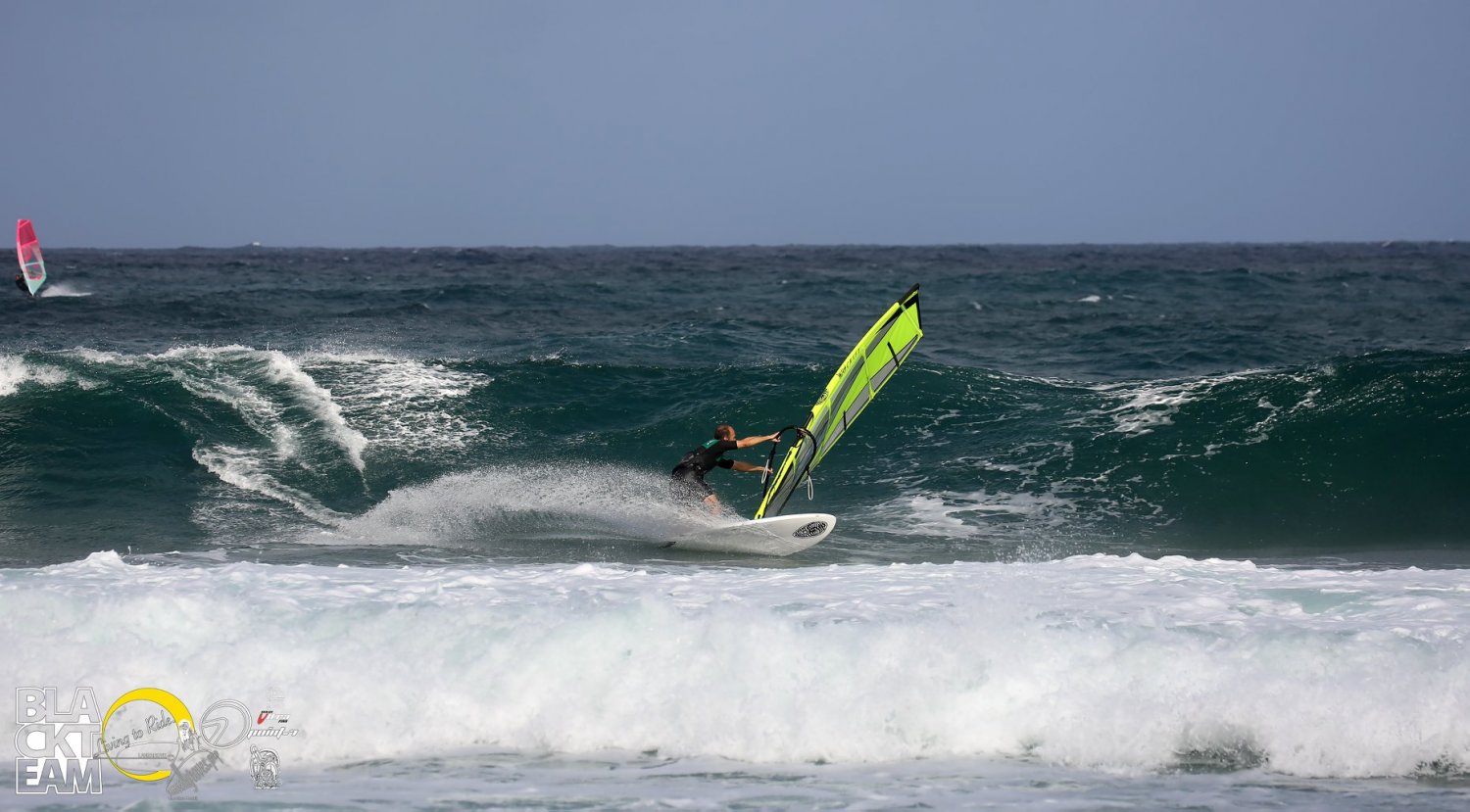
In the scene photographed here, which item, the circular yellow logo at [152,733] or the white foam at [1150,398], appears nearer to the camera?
the circular yellow logo at [152,733]

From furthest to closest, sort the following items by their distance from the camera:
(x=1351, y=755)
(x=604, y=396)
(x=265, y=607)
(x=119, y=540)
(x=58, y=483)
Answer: (x=604, y=396) < (x=58, y=483) < (x=119, y=540) < (x=265, y=607) < (x=1351, y=755)

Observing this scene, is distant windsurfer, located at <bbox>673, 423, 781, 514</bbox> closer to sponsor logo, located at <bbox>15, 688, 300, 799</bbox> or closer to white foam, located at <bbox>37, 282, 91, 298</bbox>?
sponsor logo, located at <bbox>15, 688, 300, 799</bbox>

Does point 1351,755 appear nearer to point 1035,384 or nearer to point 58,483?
point 1035,384

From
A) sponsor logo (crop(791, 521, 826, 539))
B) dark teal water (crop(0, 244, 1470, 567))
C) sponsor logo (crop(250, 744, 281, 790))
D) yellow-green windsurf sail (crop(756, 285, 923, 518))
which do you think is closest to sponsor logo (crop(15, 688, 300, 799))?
sponsor logo (crop(250, 744, 281, 790))

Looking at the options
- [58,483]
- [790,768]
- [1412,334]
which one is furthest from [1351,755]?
[1412,334]

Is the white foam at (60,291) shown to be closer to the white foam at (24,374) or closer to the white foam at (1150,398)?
the white foam at (24,374)

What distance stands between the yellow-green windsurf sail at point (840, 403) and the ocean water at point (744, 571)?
499 millimetres

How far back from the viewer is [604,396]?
47.6 feet

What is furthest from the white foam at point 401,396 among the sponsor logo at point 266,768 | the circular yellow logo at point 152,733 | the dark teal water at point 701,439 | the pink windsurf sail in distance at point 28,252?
the pink windsurf sail in distance at point 28,252

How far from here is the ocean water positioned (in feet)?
16.1

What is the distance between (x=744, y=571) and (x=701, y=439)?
5480mm

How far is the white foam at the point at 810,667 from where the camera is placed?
5.02m

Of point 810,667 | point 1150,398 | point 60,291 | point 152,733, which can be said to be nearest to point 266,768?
point 152,733

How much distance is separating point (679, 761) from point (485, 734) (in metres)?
0.90
